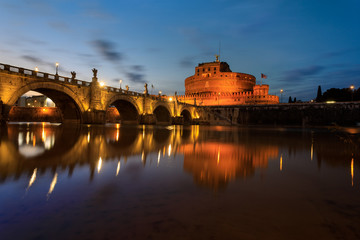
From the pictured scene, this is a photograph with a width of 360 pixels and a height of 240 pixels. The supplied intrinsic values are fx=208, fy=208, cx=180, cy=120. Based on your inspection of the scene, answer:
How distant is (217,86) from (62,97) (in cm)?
8798

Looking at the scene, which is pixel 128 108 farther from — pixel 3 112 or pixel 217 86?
pixel 217 86

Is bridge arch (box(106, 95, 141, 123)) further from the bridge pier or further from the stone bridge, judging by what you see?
the bridge pier

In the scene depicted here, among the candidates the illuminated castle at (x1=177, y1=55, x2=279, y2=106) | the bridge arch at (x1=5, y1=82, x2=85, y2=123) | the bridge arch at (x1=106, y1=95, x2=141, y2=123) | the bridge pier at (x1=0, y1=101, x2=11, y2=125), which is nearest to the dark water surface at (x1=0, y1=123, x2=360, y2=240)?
the bridge pier at (x1=0, y1=101, x2=11, y2=125)

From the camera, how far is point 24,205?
8.62 ft

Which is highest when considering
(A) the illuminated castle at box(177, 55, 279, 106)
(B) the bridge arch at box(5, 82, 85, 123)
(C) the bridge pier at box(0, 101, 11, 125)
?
(A) the illuminated castle at box(177, 55, 279, 106)

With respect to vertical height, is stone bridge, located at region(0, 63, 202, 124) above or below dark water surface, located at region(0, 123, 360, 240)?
above

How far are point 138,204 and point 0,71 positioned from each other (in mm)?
23117

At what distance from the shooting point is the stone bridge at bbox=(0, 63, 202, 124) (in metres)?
19.7

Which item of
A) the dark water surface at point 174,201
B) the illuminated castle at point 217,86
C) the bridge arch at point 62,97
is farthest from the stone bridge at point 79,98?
the illuminated castle at point 217,86

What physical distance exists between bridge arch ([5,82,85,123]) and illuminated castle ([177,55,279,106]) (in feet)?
214

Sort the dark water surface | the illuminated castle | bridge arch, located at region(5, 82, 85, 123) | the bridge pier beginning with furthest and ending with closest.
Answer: the illuminated castle → bridge arch, located at region(5, 82, 85, 123) → the bridge pier → the dark water surface

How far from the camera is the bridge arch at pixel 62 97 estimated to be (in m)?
21.5

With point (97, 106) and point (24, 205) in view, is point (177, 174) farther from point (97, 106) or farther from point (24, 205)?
point (97, 106)

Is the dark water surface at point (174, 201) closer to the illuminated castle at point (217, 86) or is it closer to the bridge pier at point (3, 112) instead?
the bridge pier at point (3, 112)
